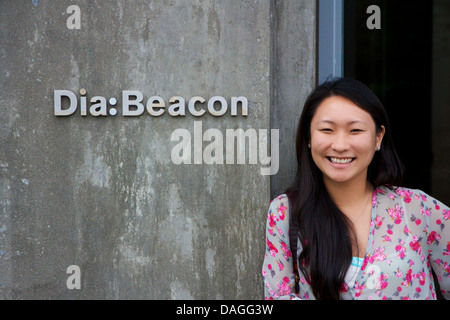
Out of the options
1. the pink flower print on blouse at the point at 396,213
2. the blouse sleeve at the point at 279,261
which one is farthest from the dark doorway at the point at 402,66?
the blouse sleeve at the point at 279,261

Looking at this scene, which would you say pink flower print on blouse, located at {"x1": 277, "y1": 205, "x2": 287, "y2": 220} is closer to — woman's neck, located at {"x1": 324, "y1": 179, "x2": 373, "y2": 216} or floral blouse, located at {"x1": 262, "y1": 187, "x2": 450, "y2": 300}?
floral blouse, located at {"x1": 262, "y1": 187, "x2": 450, "y2": 300}

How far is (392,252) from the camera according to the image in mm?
2094

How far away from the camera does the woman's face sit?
2.13m

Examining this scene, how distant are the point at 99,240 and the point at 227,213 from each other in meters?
0.78

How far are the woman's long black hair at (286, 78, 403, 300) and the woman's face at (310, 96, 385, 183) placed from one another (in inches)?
1.9

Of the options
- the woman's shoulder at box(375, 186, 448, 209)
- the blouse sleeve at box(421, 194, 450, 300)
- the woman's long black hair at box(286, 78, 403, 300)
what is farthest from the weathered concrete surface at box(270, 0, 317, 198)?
the blouse sleeve at box(421, 194, 450, 300)

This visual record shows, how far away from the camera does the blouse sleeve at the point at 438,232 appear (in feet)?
7.20

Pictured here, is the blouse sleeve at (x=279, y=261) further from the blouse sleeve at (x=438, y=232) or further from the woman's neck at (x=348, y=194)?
the blouse sleeve at (x=438, y=232)

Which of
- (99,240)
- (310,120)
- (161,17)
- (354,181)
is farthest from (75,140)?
(354,181)

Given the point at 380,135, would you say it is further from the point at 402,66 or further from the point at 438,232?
the point at 402,66

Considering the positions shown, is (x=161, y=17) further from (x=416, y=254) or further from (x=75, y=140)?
(x=416, y=254)

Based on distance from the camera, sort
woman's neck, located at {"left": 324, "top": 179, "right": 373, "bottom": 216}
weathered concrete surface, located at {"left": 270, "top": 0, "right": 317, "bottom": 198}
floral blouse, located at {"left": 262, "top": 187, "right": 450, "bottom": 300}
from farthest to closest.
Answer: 1. weathered concrete surface, located at {"left": 270, "top": 0, "right": 317, "bottom": 198}
2. woman's neck, located at {"left": 324, "top": 179, "right": 373, "bottom": 216}
3. floral blouse, located at {"left": 262, "top": 187, "right": 450, "bottom": 300}

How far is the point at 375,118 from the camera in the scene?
86.2 inches

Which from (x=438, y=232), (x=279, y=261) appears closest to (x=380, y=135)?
(x=438, y=232)
